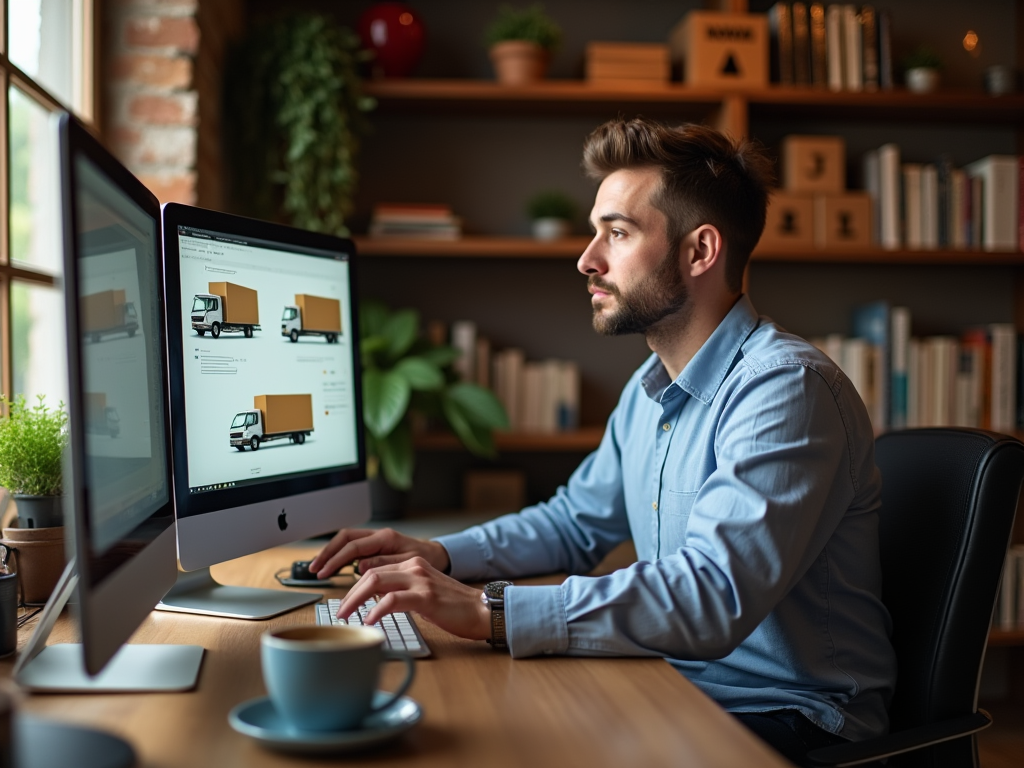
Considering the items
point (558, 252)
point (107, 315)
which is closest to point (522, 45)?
point (558, 252)

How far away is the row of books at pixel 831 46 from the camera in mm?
2857

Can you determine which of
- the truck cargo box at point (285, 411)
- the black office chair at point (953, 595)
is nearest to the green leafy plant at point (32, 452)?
the truck cargo box at point (285, 411)

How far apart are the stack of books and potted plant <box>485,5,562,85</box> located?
1.48 ft

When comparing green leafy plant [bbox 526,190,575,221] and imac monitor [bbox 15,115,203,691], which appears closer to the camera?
imac monitor [bbox 15,115,203,691]

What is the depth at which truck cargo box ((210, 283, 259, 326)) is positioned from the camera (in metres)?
1.26

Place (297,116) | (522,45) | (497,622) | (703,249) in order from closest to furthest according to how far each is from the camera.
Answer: (497,622), (703,249), (297,116), (522,45)

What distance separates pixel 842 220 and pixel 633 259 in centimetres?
159

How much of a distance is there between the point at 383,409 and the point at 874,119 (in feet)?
6.49

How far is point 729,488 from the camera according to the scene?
1152 millimetres

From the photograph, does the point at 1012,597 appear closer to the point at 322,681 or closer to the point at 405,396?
the point at 405,396

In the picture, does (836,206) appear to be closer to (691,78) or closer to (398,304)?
(691,78)

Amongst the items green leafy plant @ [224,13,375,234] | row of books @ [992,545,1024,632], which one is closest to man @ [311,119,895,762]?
green leafy plant @ [224,13,375,234]

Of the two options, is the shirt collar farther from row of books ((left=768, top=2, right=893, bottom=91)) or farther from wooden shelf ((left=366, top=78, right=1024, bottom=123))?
row of books ((left=768, top=2, right=893, bottom=91))

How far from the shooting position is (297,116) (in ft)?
8.36
